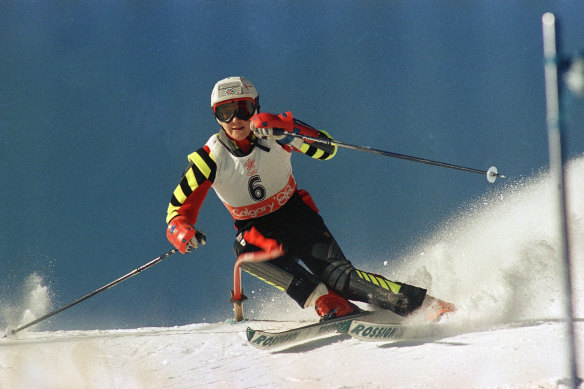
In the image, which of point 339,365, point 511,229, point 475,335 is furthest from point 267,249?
point 511,229

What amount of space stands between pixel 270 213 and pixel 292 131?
2.21ft

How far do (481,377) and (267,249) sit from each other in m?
2.03

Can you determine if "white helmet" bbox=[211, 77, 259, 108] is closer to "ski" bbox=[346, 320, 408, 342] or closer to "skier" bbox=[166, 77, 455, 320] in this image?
"skier" bbox=[166, 77, 455, 320]

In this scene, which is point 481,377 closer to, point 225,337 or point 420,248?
point 225,337

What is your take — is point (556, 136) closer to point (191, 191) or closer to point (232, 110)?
point (232, 110)

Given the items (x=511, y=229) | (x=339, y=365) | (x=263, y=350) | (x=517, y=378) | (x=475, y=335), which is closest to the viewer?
(x=517, y=378)

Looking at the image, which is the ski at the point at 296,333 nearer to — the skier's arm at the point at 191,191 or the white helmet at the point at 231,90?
the skier's arm at the point at 191,191

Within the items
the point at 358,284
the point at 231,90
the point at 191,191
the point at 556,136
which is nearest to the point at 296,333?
the point at 358,284

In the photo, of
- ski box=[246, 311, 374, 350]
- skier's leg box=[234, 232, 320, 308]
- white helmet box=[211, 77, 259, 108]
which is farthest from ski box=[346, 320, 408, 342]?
white helmet box=[211, 77, 259, 108]

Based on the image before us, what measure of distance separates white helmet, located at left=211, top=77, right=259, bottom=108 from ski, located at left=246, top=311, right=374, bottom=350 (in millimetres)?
1671

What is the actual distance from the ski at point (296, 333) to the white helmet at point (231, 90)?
167cm

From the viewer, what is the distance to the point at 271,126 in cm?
432

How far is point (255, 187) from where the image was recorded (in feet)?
15.0

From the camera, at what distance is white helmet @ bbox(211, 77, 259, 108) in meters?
4.44
